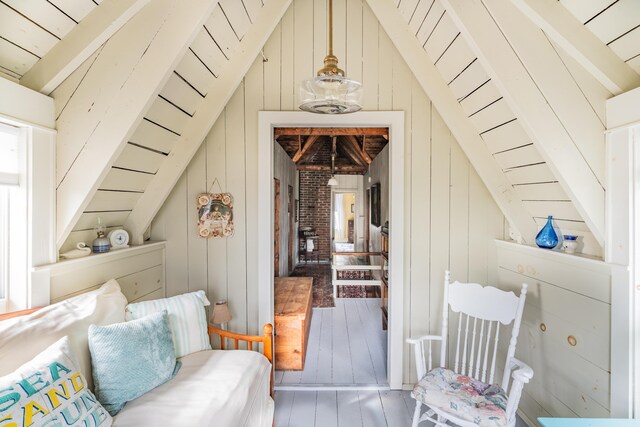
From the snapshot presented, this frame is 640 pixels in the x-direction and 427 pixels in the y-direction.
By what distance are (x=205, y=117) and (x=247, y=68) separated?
1.56ft

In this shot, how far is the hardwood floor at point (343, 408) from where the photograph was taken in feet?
6.89

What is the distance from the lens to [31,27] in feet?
4.32

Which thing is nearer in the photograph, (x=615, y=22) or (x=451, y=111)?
(x=615, y=22)

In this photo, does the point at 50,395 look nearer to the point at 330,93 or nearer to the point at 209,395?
the point at 209,395

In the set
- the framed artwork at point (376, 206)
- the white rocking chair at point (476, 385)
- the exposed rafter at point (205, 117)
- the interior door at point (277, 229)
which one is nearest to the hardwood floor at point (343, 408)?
the white rocking chair at point (476, 385)

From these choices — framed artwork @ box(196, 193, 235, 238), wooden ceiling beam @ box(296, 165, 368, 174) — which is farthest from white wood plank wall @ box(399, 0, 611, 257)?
wooden ceiling beam @ box(296, 165, 368, 174)

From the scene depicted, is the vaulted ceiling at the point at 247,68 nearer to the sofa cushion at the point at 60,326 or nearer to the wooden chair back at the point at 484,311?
the sofa cushion at the point at 60,326

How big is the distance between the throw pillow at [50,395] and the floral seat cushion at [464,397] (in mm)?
1501

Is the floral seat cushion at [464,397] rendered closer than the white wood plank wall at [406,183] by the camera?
Yes

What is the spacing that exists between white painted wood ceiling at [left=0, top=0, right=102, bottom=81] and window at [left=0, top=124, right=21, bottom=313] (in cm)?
29

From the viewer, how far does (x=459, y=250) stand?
8.09 ft

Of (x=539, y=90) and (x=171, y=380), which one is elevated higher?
(x=539, y=90)

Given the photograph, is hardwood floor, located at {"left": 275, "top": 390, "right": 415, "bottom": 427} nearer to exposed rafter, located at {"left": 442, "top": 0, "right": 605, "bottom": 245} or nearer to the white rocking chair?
the white rocking chair

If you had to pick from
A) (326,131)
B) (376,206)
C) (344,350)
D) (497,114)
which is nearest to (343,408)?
(344,350)
